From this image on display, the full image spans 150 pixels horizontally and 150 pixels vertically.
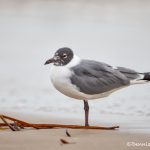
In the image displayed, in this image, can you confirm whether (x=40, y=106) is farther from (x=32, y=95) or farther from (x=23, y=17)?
(x=23, y=17)

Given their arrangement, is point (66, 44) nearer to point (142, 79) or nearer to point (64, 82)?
point (142, 79)

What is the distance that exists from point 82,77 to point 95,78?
12 cm

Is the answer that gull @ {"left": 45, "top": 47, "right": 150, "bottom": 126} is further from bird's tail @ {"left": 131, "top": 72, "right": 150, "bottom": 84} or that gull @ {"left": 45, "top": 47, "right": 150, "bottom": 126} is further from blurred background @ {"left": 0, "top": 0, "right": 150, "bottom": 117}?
blurred background @ {"left": 0, "top": 0, "right": 150, "bottom": 117}

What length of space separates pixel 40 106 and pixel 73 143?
3.02 meters

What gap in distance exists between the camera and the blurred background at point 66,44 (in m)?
8.56

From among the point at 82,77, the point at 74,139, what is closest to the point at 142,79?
the point at 82,77

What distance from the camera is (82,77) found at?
645 centimetres

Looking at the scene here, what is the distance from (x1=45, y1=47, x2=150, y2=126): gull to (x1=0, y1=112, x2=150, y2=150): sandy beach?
0.47 m

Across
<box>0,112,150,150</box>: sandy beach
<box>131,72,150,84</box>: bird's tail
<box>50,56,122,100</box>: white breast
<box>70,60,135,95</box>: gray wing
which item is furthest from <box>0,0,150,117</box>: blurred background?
<box>0,112,150,150</box>: sandy beach

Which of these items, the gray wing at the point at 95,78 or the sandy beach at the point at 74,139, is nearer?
the sandy beach at the point at 74,139

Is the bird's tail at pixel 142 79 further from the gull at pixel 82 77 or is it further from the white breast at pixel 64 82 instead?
the white breast at pixel 64 82

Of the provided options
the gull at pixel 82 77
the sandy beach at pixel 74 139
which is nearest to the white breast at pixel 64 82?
the gull at pixel 82 77

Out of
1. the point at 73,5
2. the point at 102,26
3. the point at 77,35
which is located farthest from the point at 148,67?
the point at 73,5

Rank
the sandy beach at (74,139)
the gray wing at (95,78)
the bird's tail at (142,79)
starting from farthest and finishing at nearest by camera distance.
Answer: the bird's tail at (142,79) < the gray wing at (95,78) < the sandy beach at (74,139)
